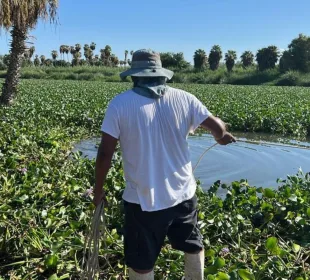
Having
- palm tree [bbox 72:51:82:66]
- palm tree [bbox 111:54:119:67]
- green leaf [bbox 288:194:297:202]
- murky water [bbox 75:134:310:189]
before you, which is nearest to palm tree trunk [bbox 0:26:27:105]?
murky water [bbox 75:134:310:189]

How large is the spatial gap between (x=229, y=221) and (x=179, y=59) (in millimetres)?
63678

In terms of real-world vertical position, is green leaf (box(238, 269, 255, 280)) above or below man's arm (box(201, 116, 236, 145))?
below

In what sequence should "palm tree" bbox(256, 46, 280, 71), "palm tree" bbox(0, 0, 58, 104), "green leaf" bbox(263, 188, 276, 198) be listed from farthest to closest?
"palm tree" bbox(256, 46, 280, 71) → "palm tree" bbox(0, 0, 58, 104) → "green leaf" bbox(263, 188, 276, 198)

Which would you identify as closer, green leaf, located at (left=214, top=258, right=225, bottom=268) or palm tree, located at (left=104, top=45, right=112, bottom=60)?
green leaf, located at (left=214, top=258, right=225, bottom=268)

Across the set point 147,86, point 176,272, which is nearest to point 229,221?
point 176,272

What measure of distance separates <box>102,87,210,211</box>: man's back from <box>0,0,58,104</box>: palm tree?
9590 millimetres

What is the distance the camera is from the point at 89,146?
31.4 ft

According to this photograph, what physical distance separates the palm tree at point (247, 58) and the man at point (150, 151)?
70452 millimetres

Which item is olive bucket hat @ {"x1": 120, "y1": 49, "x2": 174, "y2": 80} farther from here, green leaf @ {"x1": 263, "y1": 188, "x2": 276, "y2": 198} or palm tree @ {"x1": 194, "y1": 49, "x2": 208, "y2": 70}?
palm tree @ {"x1": 194, "y1": 49, "x2": 208, "y2": 70}

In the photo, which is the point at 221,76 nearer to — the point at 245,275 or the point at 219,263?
the point at 219,263

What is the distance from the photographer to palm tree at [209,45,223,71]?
68125mm

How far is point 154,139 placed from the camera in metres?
2.39

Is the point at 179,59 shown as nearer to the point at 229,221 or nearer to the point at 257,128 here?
the point at 257,128

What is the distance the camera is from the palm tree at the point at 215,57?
6812 centimetres
